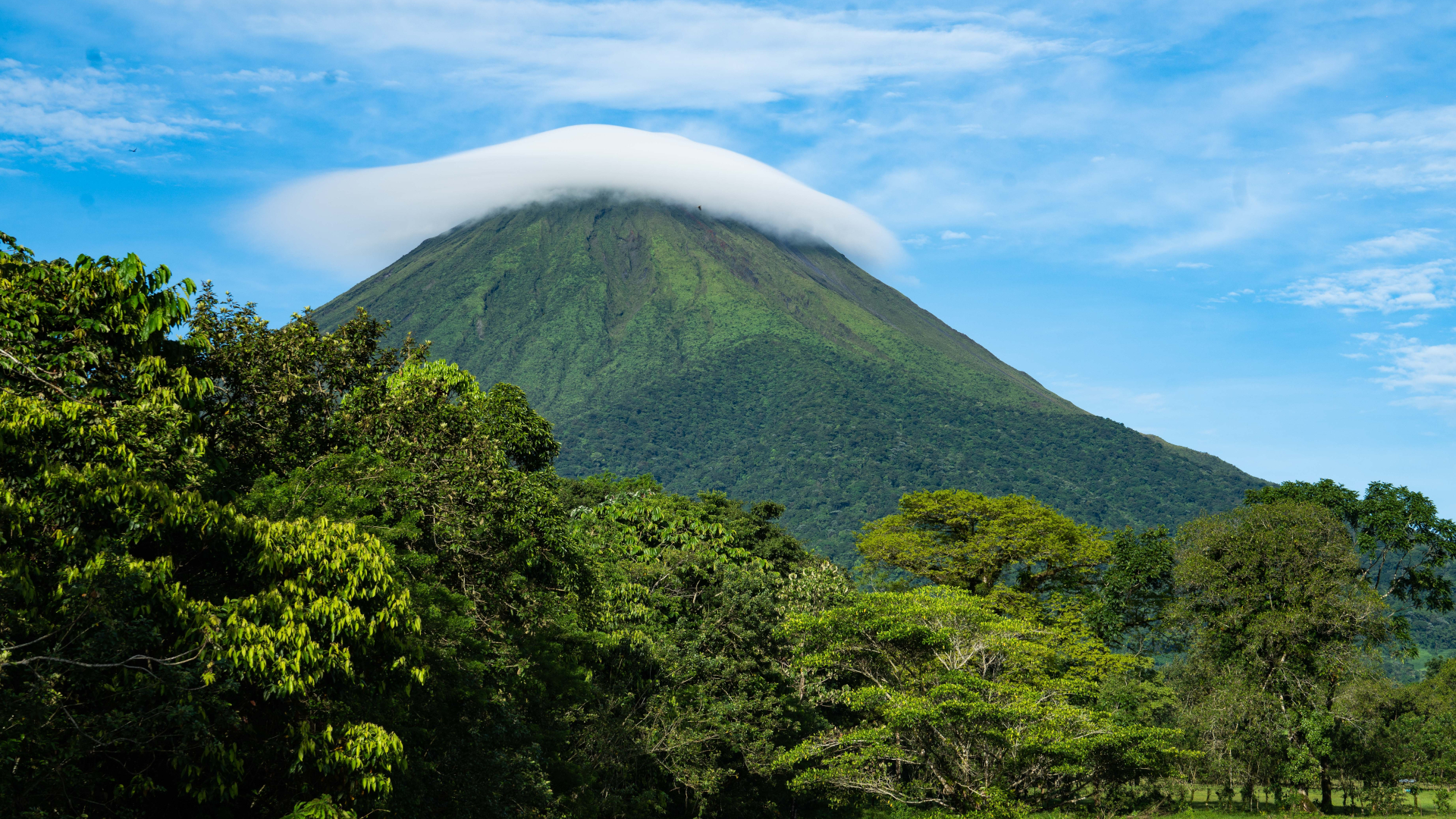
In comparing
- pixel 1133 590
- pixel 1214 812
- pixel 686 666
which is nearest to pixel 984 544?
pixel 1133 590

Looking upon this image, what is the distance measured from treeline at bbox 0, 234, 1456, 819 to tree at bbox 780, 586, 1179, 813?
13cm

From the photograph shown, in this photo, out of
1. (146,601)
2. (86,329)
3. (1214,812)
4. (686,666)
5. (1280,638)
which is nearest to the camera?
(146,601)

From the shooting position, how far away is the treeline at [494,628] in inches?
376

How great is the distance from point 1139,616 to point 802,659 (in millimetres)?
25251

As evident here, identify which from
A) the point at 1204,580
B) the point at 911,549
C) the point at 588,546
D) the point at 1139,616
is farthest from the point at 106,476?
the point at 1139,616

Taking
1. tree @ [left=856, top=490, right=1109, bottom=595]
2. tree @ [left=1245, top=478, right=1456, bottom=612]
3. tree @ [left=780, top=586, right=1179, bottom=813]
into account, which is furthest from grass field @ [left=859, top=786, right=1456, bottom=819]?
tree @ [left=856, top=490, right=1109, bottom=595]

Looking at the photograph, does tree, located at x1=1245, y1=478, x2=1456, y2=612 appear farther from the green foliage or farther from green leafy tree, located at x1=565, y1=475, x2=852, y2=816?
the green foliage

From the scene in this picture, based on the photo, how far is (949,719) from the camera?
22203 millimetres

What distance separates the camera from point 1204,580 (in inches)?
1309

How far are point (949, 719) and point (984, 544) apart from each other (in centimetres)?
2439

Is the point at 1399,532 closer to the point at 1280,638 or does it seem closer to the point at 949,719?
the point at 1280,638

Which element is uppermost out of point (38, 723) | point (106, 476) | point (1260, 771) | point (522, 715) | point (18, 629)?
point (106, 476)

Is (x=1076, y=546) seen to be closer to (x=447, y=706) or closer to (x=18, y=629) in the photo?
(x=447, y=706)

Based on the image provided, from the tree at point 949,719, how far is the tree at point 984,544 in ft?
54.2
